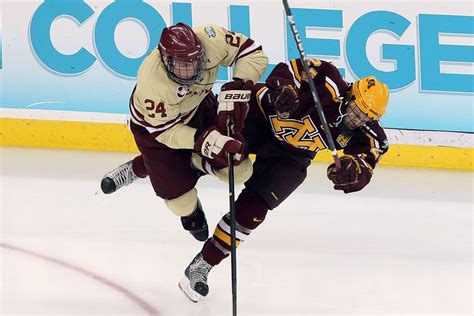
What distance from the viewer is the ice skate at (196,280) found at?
3.96 meters

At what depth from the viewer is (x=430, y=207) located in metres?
5.25

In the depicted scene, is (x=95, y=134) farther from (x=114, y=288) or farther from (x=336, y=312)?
(x=336, y=312)

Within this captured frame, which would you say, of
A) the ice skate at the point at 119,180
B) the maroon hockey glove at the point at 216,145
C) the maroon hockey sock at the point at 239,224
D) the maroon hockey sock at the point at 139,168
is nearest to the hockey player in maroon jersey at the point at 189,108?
the maroon hockey glove at the point at 216,145

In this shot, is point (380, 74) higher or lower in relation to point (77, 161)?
higher

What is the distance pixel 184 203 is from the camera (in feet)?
14.1

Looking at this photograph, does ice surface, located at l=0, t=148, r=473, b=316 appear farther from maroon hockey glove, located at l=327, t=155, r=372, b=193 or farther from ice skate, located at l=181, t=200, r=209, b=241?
maroon hockey glove, located at l=327, t=155, r=372, b=193

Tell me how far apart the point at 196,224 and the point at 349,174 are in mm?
1015

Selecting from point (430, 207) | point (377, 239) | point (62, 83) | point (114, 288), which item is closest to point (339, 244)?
point (377, 239)

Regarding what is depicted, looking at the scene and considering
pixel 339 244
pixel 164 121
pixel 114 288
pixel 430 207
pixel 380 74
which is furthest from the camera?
pixel 380 74

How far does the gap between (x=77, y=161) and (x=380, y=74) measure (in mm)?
1935

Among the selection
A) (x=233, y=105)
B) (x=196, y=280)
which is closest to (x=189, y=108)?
(x=233, y=105)

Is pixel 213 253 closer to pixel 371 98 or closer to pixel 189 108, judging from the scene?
pixel 189 108

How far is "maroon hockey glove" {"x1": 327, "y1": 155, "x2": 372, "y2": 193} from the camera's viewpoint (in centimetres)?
367

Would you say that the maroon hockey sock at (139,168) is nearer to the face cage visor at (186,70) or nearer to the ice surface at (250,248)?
the ice surface at (250,248)
